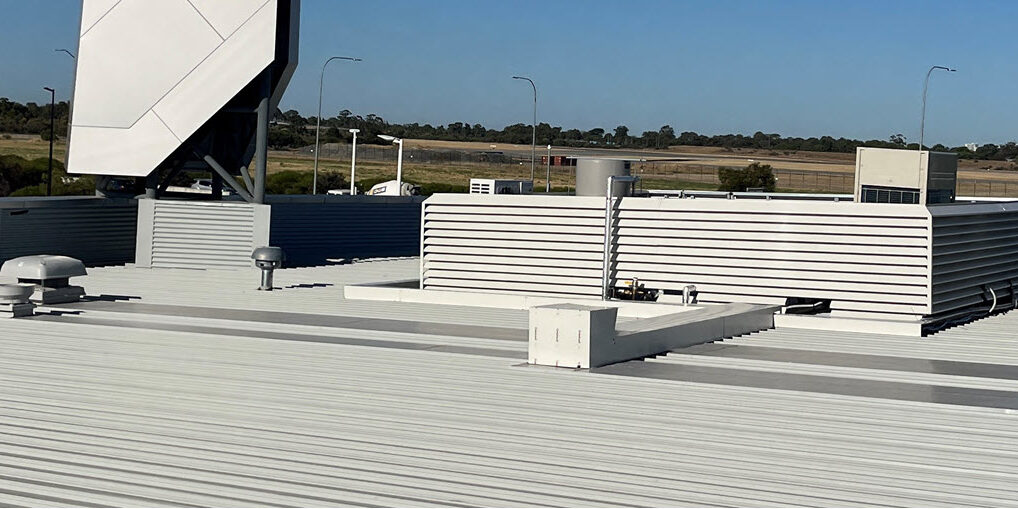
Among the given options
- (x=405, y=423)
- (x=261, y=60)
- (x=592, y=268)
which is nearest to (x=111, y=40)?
(x=261, y=60)

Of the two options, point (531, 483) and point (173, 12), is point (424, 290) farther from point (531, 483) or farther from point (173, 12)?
point (531, 483)

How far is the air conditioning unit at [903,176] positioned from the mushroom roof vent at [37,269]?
42.6 ft

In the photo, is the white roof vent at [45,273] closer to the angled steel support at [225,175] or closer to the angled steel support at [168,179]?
the angled steel support at [225,175]

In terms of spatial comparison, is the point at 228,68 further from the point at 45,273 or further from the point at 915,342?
the point at 915,342

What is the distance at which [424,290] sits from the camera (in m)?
19.4

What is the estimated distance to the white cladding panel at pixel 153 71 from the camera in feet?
77.2

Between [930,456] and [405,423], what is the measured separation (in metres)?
3.70

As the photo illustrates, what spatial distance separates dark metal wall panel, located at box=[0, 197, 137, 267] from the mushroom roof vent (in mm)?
5060

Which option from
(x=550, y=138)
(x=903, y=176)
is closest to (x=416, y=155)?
(x=550, y=138)

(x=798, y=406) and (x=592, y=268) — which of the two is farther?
(x=592, y=268)

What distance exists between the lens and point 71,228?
23422 millimetres

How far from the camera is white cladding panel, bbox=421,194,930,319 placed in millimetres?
16828

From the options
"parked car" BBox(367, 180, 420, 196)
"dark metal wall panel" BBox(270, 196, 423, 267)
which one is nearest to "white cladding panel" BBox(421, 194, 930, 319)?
"dark metal wall panel" BBox(270, 196, 423, 267)

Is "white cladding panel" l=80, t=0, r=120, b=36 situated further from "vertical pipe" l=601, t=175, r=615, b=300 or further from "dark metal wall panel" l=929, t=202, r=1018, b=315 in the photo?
"dark metal wall panel" l=929, t=202, r=1018, b=315
